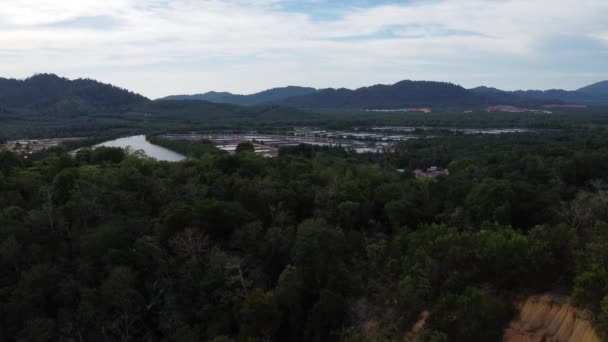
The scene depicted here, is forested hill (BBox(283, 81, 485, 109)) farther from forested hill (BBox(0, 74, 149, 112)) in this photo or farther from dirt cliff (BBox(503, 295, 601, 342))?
dirt cliff (BBox(503, 295, 601, 342))

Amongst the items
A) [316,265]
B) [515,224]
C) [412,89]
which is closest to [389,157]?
[515,224]

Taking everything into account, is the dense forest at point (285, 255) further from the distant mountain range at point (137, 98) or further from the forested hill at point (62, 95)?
the forested hill at point (62, 95)

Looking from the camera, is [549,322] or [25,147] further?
[25,147]

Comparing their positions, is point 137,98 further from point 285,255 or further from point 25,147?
point 285,255

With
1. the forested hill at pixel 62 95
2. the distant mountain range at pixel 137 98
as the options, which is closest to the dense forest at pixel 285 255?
the distant mountain range at pixel 137 98

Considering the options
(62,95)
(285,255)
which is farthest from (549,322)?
(62,95)

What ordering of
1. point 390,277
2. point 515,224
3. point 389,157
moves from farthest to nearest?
point 389,157 → point 515,224 → point 390,277

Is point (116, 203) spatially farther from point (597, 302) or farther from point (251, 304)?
point (597, 302)
